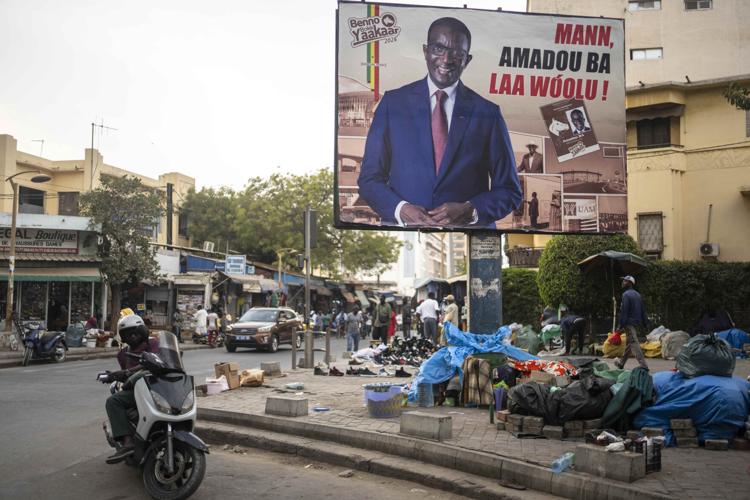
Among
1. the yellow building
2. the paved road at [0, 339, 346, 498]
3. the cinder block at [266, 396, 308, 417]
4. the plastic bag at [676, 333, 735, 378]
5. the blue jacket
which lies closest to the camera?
the paved road at [0, 339, 346, 498]

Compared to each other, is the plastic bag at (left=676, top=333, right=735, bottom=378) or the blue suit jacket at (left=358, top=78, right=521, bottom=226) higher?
the blue suit jacket at (left=358, top=78, right=521, bottom=226)

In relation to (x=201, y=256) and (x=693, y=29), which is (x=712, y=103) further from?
(x=201, y=256)

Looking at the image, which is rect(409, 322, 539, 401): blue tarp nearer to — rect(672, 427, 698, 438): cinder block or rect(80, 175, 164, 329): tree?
rect(672, 427, 698, 438): cinder block

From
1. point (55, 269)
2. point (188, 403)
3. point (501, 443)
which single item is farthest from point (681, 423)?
Result: point (55, 269)

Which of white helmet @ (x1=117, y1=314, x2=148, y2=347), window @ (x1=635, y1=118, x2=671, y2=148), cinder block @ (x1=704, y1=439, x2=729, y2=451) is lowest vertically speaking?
cinder block @ (x1=704, y1=439, x2=729, y2=451)

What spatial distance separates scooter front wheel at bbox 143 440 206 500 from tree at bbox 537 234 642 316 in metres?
16.0

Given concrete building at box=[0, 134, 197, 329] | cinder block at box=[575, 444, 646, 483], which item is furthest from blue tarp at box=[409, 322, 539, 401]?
concrete building at box=[0, 134, 197, 329]

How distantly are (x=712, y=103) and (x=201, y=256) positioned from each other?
88.4 ft

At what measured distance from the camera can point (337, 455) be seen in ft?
21.7

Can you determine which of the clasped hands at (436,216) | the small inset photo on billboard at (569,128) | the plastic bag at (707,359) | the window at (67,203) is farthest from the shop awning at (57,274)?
the plastic bag at (707,359)

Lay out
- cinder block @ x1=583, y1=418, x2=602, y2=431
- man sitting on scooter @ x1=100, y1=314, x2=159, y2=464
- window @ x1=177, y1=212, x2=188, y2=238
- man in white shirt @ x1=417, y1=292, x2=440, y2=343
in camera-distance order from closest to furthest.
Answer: man sitting on scooter @ x1=100, y1=314, x2=159, y2=464, cinder block @ x1=583, y1=418, x2=602, y2=431, man in white shirt @ x1=417, y1=292, x2=440, y2=343, window @ x1=177, y1=212, x2=188, y2=238

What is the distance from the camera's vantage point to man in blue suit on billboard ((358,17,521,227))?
483 inches

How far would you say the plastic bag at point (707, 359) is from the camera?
685cm

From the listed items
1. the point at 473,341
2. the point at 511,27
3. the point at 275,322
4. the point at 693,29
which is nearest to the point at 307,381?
the point at 473,341
